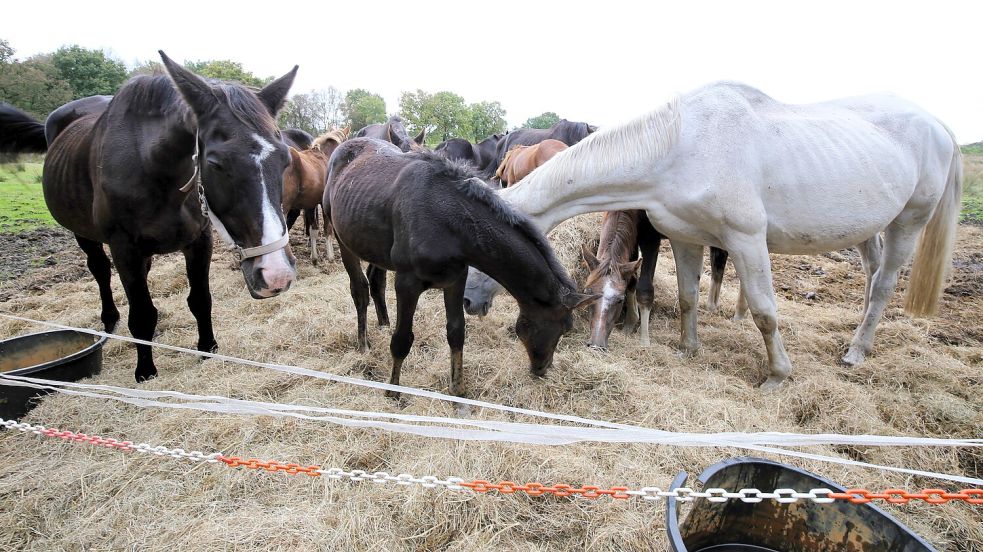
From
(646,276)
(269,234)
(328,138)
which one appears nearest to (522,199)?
(646,276)

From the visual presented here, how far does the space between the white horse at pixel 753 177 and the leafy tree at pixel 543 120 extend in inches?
2982

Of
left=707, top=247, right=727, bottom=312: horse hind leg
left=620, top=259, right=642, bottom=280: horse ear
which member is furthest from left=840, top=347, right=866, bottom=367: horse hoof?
left=620, top=259, right=642, bottom=280: horse ear

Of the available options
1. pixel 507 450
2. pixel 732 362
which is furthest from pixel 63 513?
pixel 732 362

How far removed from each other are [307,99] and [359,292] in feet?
153

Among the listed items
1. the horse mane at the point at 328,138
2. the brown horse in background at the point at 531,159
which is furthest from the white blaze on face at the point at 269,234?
the horse mane at the point at 328,138

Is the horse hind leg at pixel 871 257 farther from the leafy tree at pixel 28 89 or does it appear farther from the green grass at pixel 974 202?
the leafy tree at pixel 28 89

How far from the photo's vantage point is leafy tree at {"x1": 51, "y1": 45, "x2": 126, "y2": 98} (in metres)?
31.6

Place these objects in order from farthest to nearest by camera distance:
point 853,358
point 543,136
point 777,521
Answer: point 543,136, point 853,358, point 777,521

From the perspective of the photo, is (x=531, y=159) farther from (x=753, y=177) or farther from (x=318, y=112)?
(x=318, y=112)

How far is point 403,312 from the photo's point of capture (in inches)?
117

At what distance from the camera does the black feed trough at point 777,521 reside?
1606 mm

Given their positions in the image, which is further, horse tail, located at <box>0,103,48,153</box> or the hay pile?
horse tail, located at <box>0,103,48,153</box>

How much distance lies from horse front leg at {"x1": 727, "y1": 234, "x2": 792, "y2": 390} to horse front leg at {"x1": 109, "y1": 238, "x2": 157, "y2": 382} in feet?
13.6

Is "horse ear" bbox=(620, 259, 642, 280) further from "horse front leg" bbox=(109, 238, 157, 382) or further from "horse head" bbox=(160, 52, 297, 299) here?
"horse front leg" bbox=(109, 238, 157, 382)
